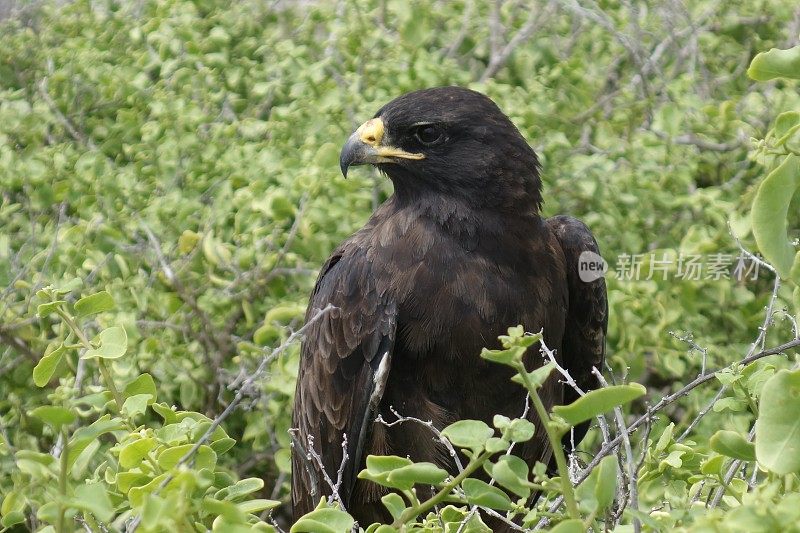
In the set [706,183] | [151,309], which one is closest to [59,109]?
[151,309]

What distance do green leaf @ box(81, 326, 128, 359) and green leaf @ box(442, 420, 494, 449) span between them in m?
0.81

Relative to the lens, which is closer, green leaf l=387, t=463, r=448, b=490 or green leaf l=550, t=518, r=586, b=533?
green leaf l=550, t=518, r=586, b=533

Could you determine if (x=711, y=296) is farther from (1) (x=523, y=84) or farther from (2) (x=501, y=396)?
(1) (x=523, y=84)

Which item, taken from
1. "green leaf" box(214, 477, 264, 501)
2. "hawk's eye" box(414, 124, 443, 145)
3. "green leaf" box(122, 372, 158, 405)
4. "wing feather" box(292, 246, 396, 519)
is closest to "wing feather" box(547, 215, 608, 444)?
"hawk's eye" box(414, 124, 443, 145)

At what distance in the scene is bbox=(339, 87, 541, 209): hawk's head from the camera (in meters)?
4.26

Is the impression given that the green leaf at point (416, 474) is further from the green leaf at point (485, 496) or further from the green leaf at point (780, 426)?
the green leaf at point (780, 426)

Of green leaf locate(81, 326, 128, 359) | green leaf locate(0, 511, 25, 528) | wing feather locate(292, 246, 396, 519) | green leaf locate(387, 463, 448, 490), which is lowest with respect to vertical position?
wing feather locate(292, 246, 396, 519)

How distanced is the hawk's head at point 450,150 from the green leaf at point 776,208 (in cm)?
220

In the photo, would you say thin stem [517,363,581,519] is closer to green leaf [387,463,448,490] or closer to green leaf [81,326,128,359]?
green leaf [387,463,448,490]

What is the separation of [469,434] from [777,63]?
86 cm

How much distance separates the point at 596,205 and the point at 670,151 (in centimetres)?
40

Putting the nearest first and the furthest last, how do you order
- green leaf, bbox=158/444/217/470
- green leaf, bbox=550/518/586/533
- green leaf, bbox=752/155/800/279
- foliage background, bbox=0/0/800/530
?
green leaf, bbox=550/518/586/533, green leaf, bbox=752/155/800/279, green leaf, bbox=158/444/217/470, foliage background, bbox=0/0/800/530

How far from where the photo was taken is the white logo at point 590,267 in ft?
14.8

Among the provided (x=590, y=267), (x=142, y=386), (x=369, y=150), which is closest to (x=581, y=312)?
(x=590, y=267)
